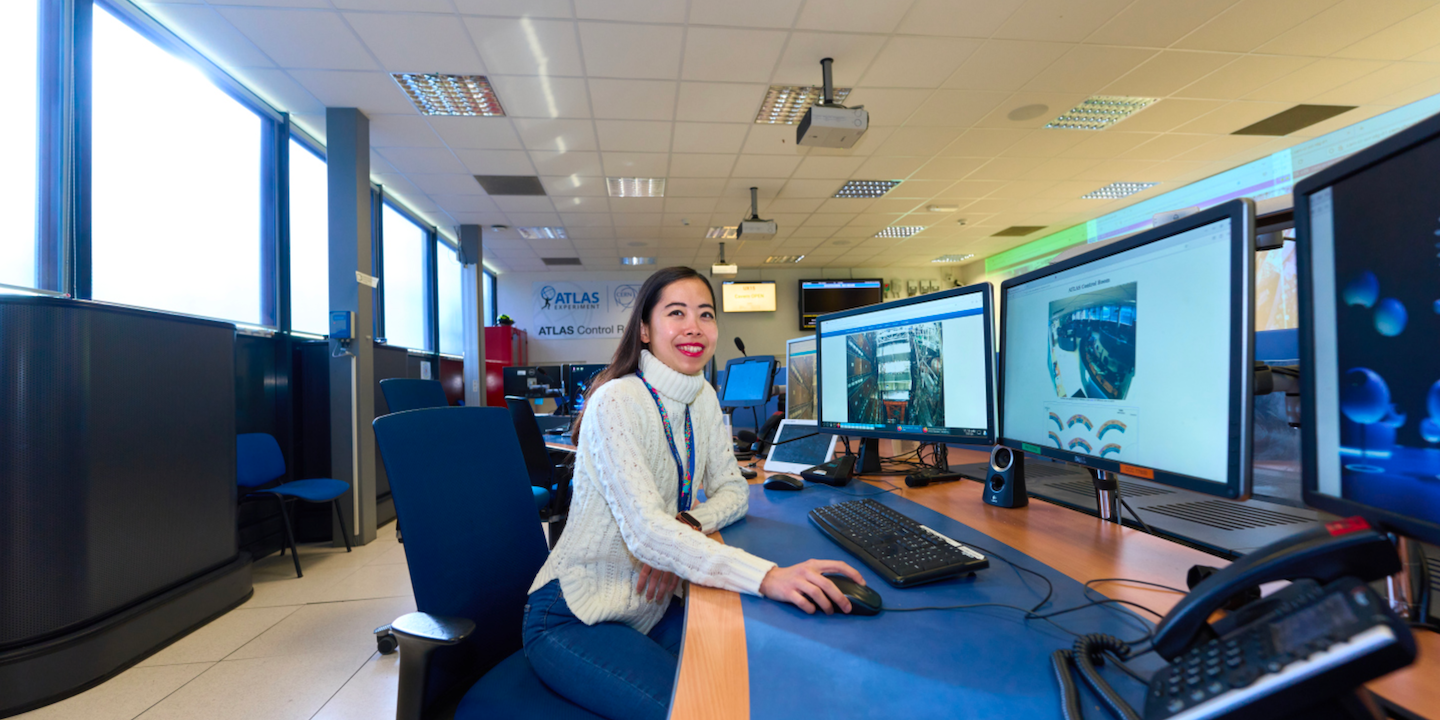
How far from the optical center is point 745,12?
9.73 ft

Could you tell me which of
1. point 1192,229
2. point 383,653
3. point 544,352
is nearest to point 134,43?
point 383,653

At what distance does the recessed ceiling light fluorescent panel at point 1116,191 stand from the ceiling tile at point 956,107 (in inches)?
120

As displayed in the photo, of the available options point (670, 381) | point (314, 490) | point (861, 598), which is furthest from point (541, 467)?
point (861, 598)

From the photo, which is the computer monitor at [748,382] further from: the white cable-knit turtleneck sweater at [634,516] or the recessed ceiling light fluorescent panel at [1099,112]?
the recessed ceiling light fluorescent panel at [1099,112]

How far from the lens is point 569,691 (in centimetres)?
89

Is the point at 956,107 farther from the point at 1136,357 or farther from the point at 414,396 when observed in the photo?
the point at 414,396

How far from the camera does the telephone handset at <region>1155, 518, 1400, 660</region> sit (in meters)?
0.39

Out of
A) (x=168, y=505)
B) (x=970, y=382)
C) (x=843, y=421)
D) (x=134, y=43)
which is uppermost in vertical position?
(x=134, y=43)

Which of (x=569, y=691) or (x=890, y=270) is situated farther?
(x=890, y=270)

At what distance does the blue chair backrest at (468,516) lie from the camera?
37.8 inches

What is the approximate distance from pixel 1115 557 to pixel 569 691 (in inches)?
36.2

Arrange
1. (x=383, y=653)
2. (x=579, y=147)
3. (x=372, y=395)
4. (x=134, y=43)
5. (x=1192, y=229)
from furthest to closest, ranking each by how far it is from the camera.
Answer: (x=579, y=147)
(x=372, y=395)
(x=134, y=43)
(x=383, y=653)
(x=1192, y=229)

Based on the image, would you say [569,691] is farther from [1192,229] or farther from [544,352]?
[544,352]

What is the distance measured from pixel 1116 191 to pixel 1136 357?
705 cm
